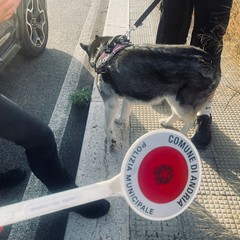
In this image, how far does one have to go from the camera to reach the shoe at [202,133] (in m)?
3.15

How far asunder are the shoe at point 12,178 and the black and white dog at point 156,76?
97cm

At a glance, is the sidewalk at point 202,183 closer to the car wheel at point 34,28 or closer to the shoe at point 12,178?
the shoe at point 12,178

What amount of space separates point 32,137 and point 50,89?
2.41 m

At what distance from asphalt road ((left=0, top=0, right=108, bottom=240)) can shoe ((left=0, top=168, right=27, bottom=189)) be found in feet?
0.18

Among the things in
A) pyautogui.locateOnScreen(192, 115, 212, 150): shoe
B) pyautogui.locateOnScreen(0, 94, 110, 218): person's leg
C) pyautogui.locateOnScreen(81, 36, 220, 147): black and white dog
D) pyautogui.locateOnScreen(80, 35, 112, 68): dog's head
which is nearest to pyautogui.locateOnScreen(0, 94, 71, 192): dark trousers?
pyautogui.locateOnScreen(0, 94, 110, 218): person's leg

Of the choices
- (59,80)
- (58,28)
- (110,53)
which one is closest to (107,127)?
(110,53)

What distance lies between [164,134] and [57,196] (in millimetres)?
447

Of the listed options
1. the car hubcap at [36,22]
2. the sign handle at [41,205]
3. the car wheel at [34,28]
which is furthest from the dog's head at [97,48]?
the sign handle at [41,205]

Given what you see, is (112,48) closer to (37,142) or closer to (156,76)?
(156,76)

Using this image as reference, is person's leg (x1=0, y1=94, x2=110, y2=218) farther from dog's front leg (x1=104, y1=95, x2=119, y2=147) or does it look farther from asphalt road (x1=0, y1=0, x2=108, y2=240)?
dog's front leg (x1=104, y1=95, x2=119, y2=147)

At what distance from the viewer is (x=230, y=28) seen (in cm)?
473

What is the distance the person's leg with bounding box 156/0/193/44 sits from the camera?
320 centimetres

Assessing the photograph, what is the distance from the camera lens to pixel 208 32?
307 centimetres

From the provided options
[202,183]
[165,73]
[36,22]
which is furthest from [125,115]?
[36,22]
